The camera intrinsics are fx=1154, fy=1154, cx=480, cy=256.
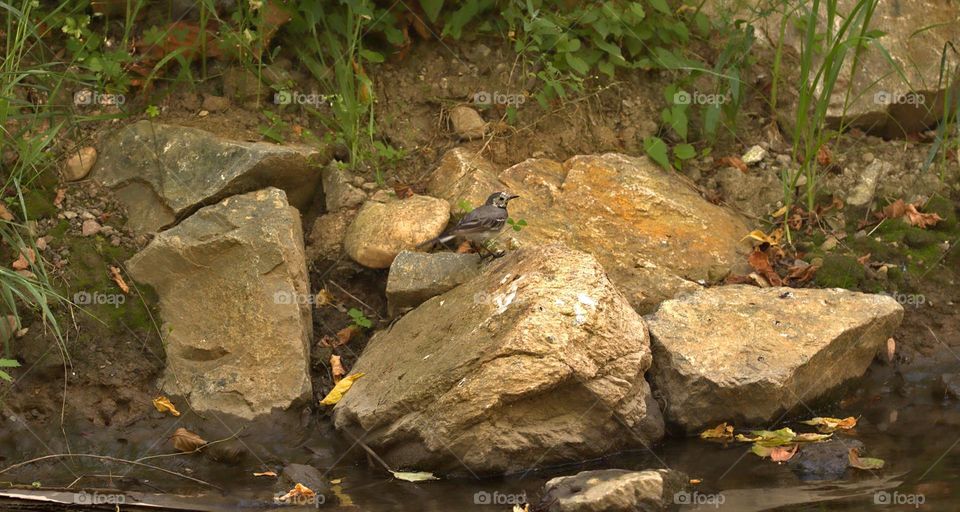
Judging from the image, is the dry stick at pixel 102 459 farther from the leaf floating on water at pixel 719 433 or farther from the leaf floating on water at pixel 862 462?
the leaf floating on water at pixel 862 462

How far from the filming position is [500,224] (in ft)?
23.3

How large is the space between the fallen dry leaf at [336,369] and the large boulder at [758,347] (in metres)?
1.86

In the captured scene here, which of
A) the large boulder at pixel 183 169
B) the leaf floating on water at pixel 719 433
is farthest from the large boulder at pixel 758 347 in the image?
the large boulder at pixel 183 169

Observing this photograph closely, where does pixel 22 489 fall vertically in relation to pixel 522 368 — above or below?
below

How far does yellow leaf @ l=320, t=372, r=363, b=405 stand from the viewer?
262 inches

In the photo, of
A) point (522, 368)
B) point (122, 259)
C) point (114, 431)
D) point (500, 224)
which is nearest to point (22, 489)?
point (114, 431)

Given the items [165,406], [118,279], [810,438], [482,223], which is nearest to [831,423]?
[810,438]

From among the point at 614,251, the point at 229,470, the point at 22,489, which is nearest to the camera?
the point at 22,489

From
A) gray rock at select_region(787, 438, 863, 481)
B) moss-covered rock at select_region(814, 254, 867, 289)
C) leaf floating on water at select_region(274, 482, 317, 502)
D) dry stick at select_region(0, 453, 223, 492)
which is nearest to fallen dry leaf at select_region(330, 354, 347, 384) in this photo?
dry stick at select_region(0, 453, 223, 492)

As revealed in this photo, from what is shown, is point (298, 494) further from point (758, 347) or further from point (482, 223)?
point (758, 347)

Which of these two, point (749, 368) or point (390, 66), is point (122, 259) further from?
point (749, 368)

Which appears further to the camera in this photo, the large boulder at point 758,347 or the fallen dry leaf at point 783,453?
the large boulder at point 758,347

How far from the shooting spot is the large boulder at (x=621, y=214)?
7.53 meters

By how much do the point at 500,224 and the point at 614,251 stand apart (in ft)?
2.99
